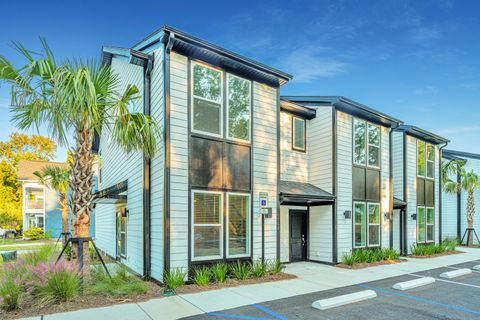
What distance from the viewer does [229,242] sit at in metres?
9.34

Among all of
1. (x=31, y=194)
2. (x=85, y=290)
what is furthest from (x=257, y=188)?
(x=31, y=194)

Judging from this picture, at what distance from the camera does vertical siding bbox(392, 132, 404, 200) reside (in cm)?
1664

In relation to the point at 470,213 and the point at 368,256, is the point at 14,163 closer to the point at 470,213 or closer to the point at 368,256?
the point at 368,256

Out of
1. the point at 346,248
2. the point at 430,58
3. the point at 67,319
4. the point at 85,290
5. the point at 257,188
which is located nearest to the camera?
the point at 67,319

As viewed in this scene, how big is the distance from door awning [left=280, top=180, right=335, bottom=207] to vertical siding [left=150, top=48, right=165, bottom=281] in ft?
13.5

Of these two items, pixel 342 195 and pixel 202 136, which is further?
pixel 342 195

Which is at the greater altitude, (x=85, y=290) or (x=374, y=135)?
(x=374, y=135)

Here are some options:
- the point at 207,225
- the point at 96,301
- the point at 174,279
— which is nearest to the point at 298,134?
the point at 207,225

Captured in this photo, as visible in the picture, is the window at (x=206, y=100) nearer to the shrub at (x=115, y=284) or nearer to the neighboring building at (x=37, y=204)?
the shrub at (x=115, y=284)

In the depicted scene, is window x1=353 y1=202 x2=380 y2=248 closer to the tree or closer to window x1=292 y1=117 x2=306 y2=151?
window x1=292 y1=117 x2=306 y2=151

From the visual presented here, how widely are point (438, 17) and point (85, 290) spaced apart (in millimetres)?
17165

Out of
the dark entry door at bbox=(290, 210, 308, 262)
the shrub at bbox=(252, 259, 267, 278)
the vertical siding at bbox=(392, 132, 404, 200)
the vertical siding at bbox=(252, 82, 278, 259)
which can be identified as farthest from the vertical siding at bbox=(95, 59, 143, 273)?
the vertical siding at bbox=(392, 132, 404, 200)

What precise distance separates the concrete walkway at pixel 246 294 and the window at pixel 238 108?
4395 mm

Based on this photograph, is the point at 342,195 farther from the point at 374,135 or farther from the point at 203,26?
the point at 203,26
